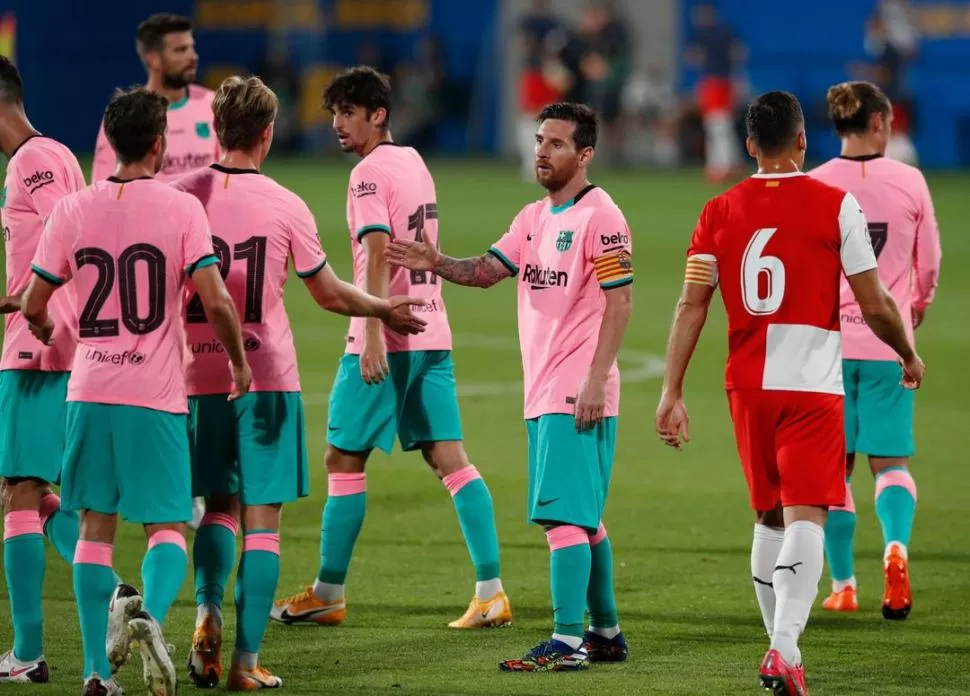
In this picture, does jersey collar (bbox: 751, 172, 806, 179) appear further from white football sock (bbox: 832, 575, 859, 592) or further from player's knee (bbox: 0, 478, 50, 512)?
player's knee (bbox: 0, 478, 50, 512)

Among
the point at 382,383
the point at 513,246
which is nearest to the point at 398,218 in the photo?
the point at 382,383

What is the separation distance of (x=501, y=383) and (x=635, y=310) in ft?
13.4

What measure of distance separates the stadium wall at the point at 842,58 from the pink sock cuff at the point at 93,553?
28.5 metres

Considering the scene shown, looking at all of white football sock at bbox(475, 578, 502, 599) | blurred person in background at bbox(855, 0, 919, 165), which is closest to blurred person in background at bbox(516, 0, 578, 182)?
blurred person in background at bbox(855, 0, 919, 165)

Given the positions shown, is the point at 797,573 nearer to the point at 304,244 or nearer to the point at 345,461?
the point at 304,244

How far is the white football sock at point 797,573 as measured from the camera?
20.8ft

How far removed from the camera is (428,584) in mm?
→ 8523

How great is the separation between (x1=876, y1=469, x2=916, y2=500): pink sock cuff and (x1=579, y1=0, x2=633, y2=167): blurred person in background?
81.2 feet

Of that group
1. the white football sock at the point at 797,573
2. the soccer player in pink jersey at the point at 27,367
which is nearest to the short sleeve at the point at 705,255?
the white football sock at the point at 797,573

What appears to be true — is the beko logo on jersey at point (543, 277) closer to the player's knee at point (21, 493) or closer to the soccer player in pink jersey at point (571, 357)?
the soccer player in pink jersey at point (571, 357)

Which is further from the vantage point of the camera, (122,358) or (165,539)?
(165,539)

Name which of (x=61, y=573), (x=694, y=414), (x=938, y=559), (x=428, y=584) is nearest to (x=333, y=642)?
(x=428, y=584)

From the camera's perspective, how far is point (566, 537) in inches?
270

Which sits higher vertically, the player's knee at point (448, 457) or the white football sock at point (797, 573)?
the player's knee at point (448, 457)
